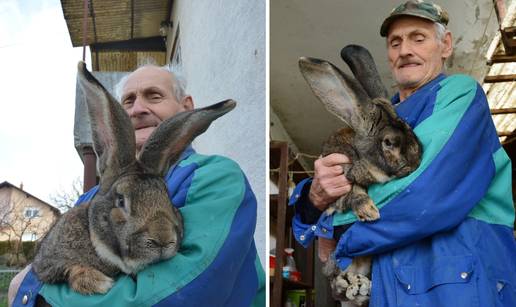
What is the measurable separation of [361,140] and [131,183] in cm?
65

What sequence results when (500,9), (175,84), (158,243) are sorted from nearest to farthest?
(158,243), (175,84), (500,9)

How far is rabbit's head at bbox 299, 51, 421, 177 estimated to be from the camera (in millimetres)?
1439

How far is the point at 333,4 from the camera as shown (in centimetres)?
273

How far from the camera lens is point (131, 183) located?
3.89ft

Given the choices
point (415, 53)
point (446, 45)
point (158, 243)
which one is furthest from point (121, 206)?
point (446, 45)

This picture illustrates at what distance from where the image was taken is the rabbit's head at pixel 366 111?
144 centimetres

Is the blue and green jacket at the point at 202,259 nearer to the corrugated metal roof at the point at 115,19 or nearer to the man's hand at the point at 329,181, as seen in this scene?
the man's hand at the point at 329,181

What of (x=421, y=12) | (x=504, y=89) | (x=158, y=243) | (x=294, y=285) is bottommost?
(x=294, y=285)

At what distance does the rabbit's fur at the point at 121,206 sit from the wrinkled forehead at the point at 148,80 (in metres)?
0.33

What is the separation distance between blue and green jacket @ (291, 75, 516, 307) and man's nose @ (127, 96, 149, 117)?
0.58 meters

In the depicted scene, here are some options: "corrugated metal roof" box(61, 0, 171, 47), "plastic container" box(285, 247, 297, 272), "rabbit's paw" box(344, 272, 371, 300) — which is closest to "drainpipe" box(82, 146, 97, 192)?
"corrugated metal roof" box(61, 0, 171, 47)

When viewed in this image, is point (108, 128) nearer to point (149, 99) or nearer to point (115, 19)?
point (149, 99)

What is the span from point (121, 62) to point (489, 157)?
105 cm

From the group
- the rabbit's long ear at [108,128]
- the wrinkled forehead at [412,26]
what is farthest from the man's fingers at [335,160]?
the rabbit's long ear at [108,128]
